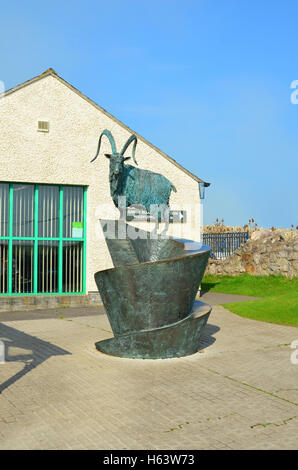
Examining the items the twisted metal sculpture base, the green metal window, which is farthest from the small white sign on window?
the twisted metal sculpture base

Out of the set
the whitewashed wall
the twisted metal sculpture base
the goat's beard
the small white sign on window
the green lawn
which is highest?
the whitewashed wall

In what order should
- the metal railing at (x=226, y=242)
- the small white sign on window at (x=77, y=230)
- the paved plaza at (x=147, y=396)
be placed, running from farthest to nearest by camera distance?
1. the metal railing at (x=226, y=242)
2. the small white sign on window at (x=77, y=230)
3. the paved plaza at (x=147, y=396)

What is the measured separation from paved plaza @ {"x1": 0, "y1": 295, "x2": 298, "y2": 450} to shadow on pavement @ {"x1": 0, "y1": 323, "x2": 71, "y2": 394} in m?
0.02

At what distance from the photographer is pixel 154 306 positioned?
6941 mm

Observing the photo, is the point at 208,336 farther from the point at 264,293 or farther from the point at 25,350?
the point at 264,293

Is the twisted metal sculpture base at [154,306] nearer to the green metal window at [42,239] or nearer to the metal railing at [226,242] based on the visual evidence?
the green metal window at [42,239]

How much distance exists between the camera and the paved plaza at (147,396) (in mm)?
4000

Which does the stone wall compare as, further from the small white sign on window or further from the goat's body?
the small white sign on window

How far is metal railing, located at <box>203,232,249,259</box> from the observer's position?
903 inches

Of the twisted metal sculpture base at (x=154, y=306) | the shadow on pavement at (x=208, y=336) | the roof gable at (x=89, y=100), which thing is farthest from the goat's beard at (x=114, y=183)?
the roof gable at (x=89, y=100)

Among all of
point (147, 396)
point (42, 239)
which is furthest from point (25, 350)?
point (42, 239)

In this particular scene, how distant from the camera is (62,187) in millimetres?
13914

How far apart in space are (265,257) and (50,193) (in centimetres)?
1013

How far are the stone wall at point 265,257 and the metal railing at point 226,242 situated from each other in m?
0.98
